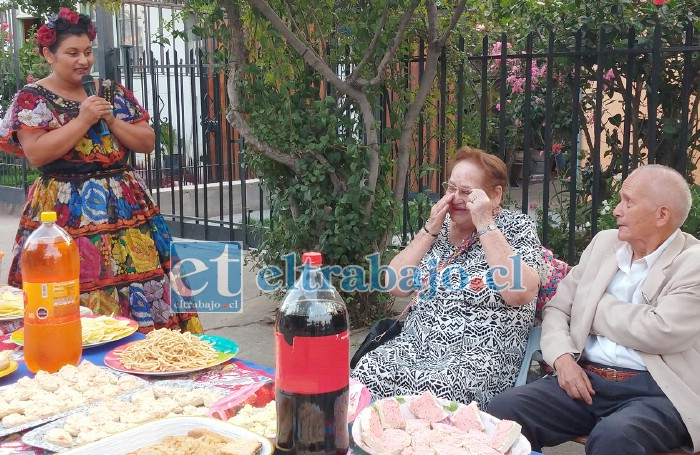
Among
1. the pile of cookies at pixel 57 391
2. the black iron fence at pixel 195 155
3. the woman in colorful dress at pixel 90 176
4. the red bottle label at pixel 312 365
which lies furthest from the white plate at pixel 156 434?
the black iron fence at pixel 195 155

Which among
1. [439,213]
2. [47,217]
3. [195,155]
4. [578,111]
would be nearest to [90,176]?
[47,217]

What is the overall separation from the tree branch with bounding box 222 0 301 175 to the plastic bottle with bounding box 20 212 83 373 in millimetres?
2758

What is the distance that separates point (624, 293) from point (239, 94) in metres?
2.97

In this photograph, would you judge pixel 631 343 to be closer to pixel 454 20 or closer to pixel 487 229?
pixel 487 229

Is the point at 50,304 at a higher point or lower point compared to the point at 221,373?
higher

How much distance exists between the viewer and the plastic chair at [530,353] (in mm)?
2861

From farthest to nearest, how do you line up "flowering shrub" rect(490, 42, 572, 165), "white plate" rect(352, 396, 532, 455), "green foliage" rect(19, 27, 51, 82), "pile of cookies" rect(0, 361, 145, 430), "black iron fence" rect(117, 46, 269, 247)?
"green foliage" rect(19, 27, 51, 82) → "black iron fence" rect(117, 46, 269, 247) → "flowering shrub" rect(490, 42, 572, 165) → "pile of cookies" rect(0, 361, 145, 430) → "white plate" rect(352, 396, 532, 455)

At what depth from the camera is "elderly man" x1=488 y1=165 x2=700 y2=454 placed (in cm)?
242

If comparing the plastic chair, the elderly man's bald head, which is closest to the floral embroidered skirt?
the plastic chair

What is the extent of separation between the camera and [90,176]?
344 cm

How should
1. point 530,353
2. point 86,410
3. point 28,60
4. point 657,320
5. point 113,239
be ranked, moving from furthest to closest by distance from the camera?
point 28,60 → point 113,239 → point 530,353 → point 657,320 → point 86,410

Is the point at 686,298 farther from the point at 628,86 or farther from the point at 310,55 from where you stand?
the point at 310,55

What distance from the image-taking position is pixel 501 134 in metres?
4.84

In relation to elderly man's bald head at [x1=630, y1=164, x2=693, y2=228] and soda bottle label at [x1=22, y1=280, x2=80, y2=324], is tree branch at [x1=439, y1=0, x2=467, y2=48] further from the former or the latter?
soda bottle label at [x1=22, y1=280, x2=80, y2=324]
